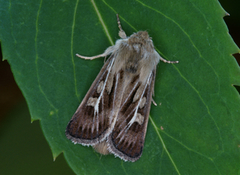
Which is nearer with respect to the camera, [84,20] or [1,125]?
[84,20]

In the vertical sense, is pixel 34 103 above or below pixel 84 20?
below

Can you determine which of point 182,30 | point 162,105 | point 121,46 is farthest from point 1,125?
point 182,30

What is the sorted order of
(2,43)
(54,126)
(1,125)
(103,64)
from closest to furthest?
(2,43), (54,126), (103,64), (1,125)

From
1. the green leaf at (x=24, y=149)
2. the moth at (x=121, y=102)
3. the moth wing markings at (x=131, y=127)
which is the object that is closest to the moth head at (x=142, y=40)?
the moth at (x=121, y=102)

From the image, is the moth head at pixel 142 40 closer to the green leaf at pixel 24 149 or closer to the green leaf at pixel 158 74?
the green leaf at pixel 158 74

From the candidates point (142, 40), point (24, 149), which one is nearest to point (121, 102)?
point (142, 40)

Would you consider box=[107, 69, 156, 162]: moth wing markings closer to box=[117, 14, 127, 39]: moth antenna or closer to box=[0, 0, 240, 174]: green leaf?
box=[0, 0, 240, 174]: green leaf

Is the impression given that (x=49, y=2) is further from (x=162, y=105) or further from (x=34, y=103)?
(x=162, y=105)
